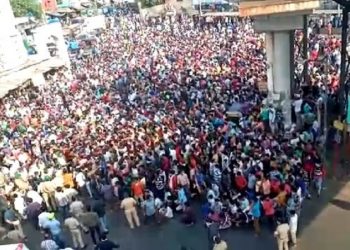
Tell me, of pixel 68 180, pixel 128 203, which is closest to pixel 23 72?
pixel 68 180

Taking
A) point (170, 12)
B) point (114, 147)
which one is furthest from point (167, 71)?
point (170, 12)

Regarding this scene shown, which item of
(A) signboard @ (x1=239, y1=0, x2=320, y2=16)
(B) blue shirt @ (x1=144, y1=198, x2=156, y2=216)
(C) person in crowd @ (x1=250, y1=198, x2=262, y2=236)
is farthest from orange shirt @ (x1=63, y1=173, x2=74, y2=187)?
(A) signboard @ (x1=239, y1=0, x2=320, y2=16)

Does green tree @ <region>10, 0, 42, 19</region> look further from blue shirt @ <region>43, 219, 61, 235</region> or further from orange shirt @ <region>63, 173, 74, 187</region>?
blue shirt @ <region>43, 219, 61, 235</region>

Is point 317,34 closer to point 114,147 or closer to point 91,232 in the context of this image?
point 114,147

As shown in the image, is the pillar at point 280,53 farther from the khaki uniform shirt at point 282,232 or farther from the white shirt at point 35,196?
the white shirt at point 35,196

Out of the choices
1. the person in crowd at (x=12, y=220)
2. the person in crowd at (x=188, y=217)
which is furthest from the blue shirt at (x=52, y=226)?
the person in crowd at (x=188, y=217)
